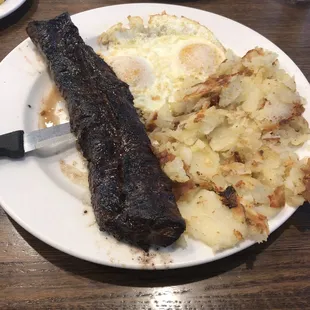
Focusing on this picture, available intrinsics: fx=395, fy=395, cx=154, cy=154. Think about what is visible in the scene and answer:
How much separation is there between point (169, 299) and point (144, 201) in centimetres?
52

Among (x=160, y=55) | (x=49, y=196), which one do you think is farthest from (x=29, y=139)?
(x=160, y=55)

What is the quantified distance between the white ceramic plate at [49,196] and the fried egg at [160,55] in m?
0.26

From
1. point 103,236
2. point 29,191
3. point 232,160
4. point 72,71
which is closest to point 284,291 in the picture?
point 232,160

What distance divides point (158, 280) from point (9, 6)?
8.77 ft

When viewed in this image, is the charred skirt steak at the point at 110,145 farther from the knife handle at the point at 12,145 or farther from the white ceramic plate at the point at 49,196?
the knife handle at the point at 12,145

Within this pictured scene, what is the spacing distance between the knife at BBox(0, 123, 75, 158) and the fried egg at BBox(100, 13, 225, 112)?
63 centimetres

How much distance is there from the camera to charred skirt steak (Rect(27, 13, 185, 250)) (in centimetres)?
A: 191

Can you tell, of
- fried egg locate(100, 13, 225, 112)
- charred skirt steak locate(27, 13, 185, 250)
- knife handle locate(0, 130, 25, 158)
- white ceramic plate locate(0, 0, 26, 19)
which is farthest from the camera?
white ceramic plate locate(0, 0, 26, 19)

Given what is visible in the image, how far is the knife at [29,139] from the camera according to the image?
88.2 inches

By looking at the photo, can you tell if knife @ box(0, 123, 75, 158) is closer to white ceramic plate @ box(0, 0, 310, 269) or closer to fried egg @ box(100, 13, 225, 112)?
white ceramic plate @ box(0, 0, 310, 269)

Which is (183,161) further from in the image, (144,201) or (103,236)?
(103,236)

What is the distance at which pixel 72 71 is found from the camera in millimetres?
2641

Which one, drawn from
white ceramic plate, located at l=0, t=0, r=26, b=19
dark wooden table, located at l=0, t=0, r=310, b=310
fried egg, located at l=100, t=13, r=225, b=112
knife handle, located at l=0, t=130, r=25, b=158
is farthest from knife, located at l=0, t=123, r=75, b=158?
white ceramic plate, located at l=0, t=0, r=26, b=19

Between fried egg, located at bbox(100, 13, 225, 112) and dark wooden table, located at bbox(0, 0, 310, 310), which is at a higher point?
fried egg, located at bbox(100, 13, 225, 112)
